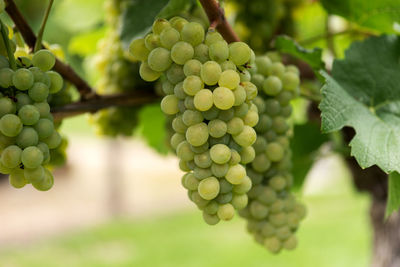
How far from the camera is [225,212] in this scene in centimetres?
40

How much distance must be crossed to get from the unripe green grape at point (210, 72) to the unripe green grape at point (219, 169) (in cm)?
7

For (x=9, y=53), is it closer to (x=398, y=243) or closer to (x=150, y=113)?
(x=150, y=113)

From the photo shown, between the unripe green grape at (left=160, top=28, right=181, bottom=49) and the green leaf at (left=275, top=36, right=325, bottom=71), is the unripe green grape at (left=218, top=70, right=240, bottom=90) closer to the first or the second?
the unripe green grape at (left=160, top=28, right=181, bottom=49)

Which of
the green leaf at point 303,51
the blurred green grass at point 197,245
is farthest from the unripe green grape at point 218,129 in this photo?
the blurred green grass at point 197,245

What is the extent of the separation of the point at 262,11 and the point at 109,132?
0.33 m

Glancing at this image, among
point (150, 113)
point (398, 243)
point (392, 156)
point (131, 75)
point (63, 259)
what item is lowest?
point (63, 259)

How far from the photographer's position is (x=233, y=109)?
0.41m

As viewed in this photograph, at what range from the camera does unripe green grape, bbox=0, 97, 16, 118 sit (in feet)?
1.22

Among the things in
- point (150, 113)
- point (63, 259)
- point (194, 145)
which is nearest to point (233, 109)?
point (194, 145)

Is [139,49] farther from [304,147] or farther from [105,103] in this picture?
[304,147]

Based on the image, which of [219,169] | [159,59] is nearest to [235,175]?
[219,169]

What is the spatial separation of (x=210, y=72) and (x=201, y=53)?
0.03 m

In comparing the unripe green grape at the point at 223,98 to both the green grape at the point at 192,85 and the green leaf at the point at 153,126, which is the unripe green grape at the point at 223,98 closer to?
the green grape at the point at 192,85

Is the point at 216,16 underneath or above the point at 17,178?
above
